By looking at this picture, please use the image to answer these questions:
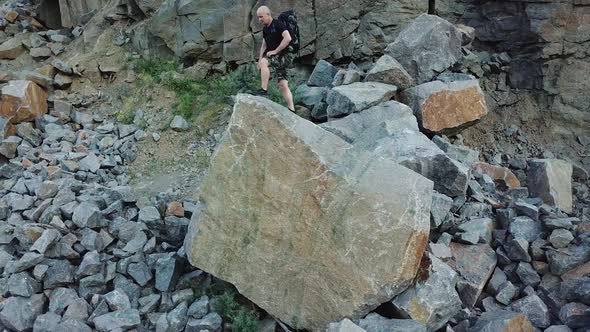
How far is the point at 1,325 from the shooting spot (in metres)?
5.94

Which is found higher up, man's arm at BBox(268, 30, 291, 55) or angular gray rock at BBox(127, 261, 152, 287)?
man's arm at BBox(268, 30, 291, 55)

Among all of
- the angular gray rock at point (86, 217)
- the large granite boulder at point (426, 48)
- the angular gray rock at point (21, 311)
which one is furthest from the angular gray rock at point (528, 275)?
the angular gray rock at point (21, 311)

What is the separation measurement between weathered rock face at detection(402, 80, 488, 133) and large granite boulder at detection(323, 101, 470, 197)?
0.42 m

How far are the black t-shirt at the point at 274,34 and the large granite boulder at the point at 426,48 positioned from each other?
87.3 inches

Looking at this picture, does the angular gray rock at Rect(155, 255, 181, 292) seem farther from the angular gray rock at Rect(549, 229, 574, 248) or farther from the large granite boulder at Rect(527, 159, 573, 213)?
the large granite boulder at Rect(527, 159, 573, 213)

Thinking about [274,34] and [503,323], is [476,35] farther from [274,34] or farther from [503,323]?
[503,323]

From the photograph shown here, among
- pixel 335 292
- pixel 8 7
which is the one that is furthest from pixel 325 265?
pixel 8 7

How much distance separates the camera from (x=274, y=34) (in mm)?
8164

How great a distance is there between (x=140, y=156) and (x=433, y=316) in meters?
6.35

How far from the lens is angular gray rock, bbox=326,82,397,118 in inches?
311

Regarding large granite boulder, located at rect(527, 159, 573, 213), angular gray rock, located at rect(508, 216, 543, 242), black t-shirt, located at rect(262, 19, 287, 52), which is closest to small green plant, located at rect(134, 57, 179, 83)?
black t-shirt, located at rect(262, 19, 287, 52)

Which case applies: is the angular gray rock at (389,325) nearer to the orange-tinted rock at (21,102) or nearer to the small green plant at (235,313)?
the small green plant at (235,313)

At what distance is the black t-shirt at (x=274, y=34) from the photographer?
26.5ft

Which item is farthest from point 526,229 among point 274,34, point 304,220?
point 274,34
